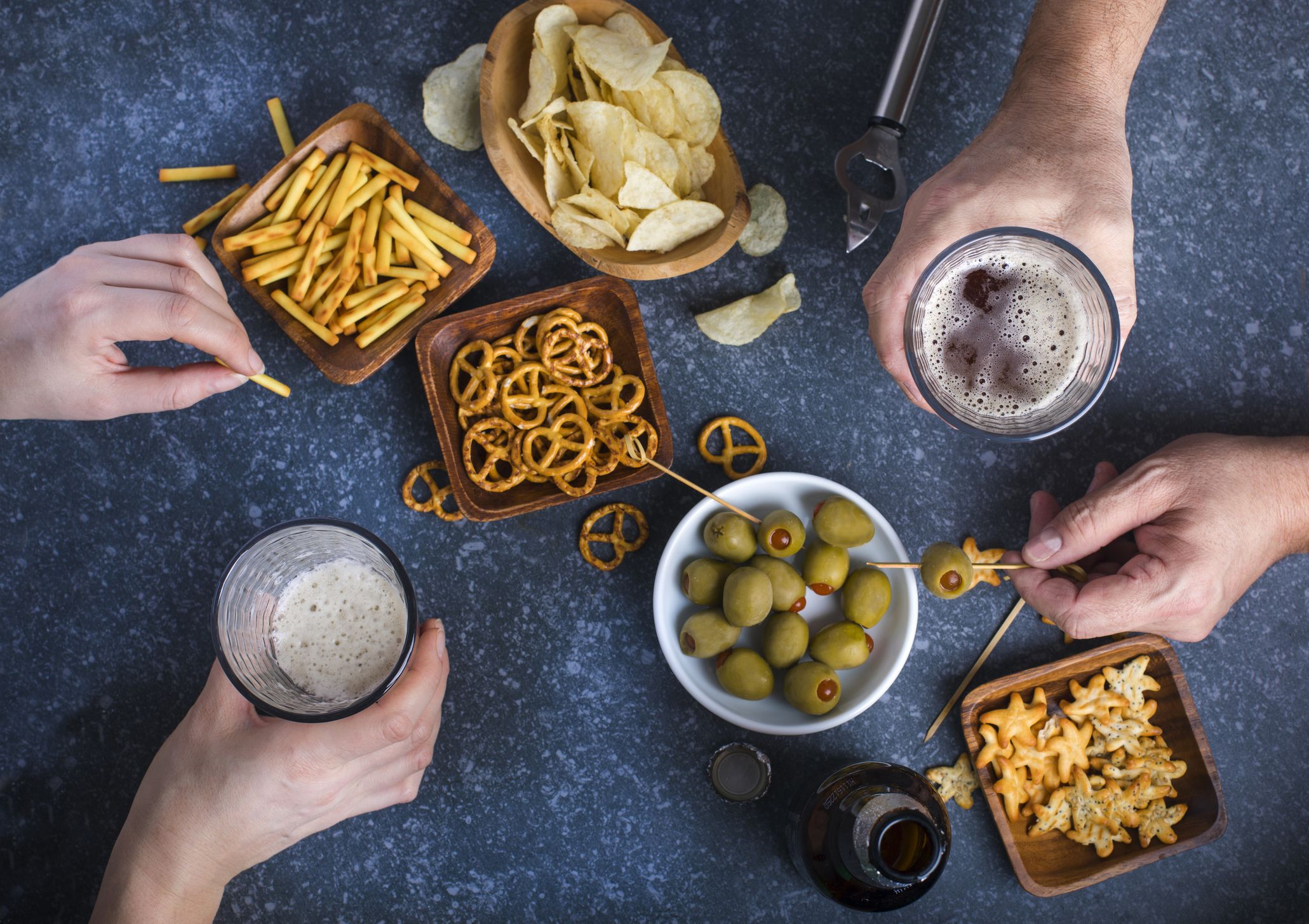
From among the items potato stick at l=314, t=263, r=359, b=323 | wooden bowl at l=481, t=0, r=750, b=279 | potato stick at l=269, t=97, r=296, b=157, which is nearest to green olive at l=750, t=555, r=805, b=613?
wooden bowl at l=481, t=0, r=750, b=279

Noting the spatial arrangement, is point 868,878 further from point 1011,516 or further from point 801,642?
point 1011,516

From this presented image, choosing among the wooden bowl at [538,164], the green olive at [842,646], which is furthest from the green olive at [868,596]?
the wooden bowl at [538,164]

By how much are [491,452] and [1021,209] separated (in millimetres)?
911

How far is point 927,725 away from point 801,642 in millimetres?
363

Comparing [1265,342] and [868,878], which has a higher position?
[1265,342]

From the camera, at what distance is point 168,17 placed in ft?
5.11

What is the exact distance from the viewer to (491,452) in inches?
57.5

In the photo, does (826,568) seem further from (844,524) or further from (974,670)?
(974,670)

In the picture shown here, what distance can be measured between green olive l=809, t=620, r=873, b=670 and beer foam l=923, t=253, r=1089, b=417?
422 mm

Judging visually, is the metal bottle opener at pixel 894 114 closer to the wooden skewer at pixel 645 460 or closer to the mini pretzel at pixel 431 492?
the wooden skewer at pixel 645 460

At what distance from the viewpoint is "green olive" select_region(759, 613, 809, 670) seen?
140cm

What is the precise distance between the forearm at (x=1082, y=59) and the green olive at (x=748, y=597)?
86 cm

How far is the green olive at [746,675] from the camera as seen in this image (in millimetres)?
1388

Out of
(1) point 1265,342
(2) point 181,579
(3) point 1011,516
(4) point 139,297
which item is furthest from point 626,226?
(1) point 1265,342
